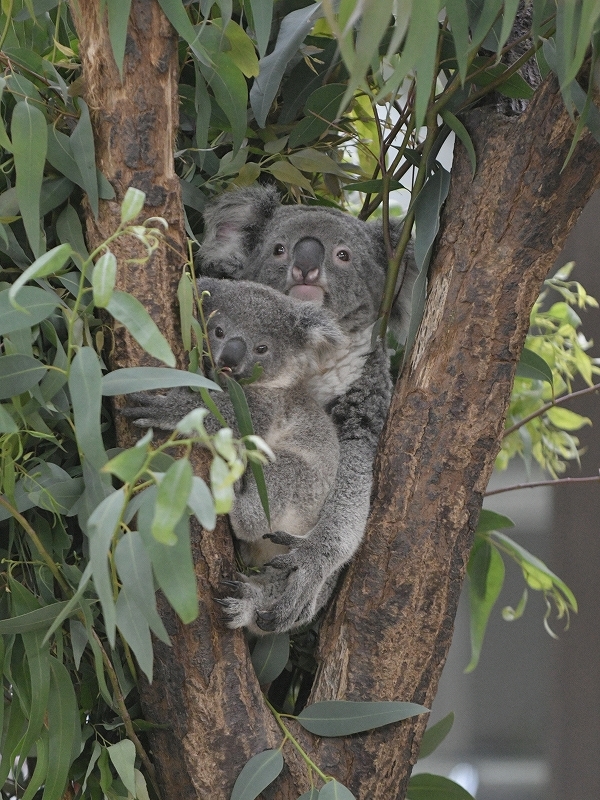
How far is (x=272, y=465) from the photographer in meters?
2.01

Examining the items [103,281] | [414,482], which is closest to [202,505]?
[103,281]

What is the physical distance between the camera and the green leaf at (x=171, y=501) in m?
0.89

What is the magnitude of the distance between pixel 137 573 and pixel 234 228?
4.19 feet

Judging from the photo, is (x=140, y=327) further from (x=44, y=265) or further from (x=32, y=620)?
(x=32, y=620)

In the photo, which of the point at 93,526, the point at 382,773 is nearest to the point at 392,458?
the point at 382,773

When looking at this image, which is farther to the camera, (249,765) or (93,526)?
(249,765)

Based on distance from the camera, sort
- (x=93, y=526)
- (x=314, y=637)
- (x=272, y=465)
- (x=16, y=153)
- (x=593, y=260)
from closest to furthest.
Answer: (x=93, y=526), (x=16, y=153), (x=272, y=465), (x=314, y=637), (x=593, y=260)

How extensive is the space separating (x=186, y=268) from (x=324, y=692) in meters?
0.91

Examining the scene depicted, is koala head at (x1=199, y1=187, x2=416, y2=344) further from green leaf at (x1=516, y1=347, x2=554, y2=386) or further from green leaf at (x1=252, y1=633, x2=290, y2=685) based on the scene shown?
green leaf at (x1=252, y1=633, x2=290, y2=685)

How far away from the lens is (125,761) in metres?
1.62

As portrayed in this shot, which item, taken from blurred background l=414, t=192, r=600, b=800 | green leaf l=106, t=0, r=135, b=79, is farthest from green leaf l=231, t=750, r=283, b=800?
blurred background l=414, t=192, r=600, b=800

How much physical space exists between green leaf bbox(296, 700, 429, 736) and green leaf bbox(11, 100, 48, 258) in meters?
1.05

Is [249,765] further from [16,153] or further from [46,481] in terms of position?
[16,153]

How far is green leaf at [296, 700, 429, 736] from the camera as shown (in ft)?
5.67
